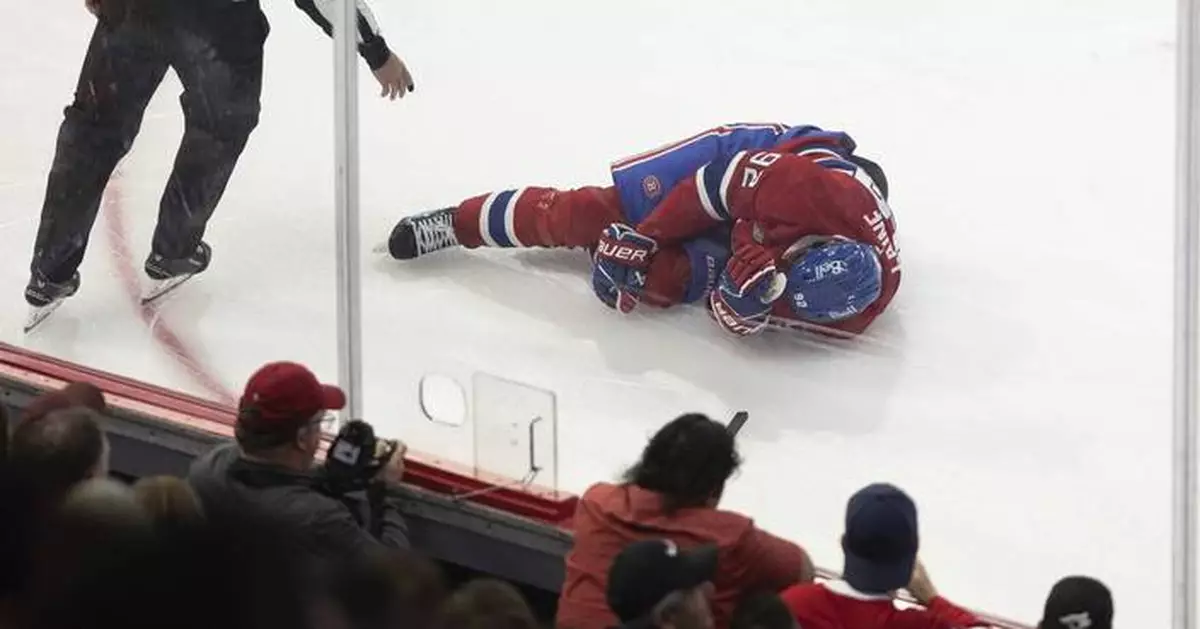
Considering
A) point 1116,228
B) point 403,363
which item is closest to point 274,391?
point 403,363

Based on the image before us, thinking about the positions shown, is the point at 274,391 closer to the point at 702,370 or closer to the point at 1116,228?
the point at 702,370

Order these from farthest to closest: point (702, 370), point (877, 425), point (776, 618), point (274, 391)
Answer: point (702, 370) → point (877, 425) → point (274, 391) → point (776, 618)

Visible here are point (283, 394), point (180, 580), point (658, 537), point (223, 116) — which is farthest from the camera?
point (223, 116)

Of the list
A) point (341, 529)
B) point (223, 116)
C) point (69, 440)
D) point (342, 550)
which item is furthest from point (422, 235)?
point (69, 440)

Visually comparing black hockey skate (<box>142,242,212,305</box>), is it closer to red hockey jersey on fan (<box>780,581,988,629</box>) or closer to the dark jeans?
the dark jeans

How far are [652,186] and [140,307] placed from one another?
99cm

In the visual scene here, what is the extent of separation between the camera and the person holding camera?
210 centimetres

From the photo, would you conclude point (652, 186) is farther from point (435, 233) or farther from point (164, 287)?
point (164, 287)

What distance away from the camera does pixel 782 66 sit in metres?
2.60

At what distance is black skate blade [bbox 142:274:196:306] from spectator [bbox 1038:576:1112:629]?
5.93 ft

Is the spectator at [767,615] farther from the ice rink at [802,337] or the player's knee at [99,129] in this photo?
the player's knee at [99,129]

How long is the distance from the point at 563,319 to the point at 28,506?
6.01 ft

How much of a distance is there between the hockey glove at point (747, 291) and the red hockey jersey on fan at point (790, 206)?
0.01 metres

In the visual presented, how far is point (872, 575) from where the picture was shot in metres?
1.75
